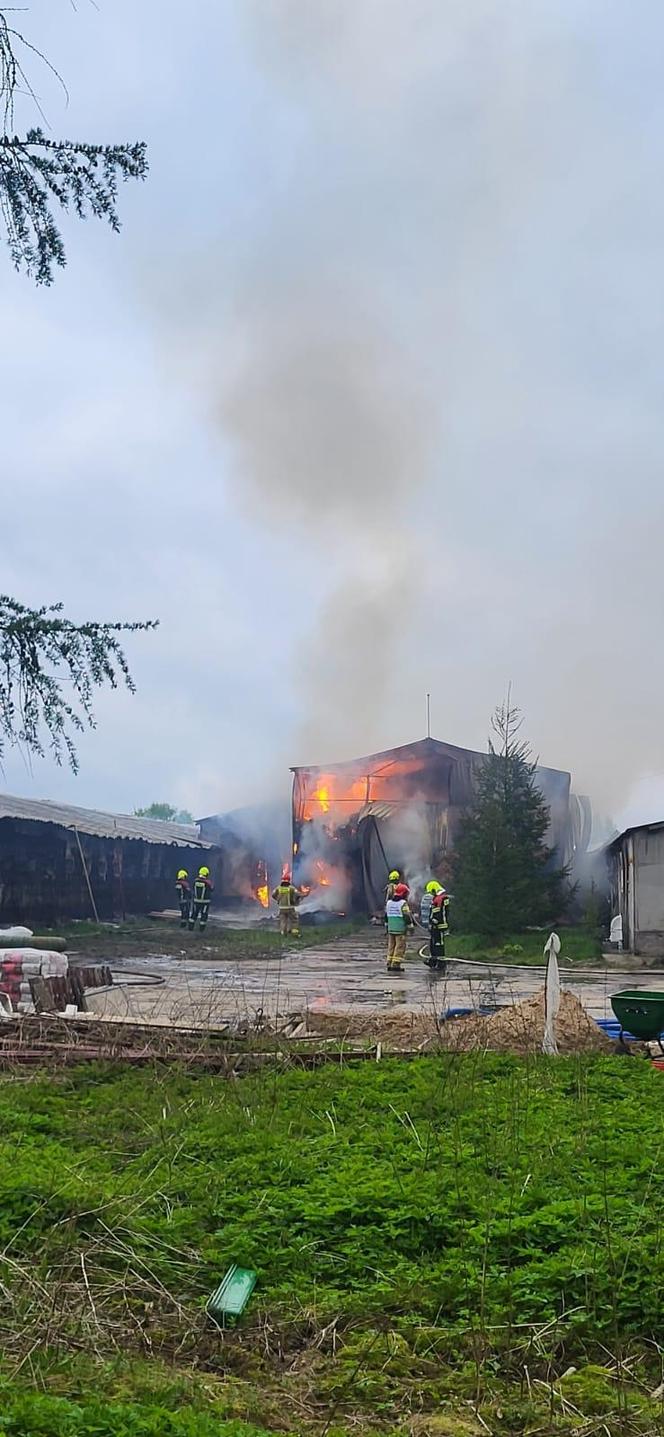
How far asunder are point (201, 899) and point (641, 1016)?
16.4 m

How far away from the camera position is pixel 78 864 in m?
28.5

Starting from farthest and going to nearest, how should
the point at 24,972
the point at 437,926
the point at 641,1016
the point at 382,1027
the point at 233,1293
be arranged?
the point at 437,926, the point at 24,972, the point at 382,1027, the point at 641,1016, the point at 233,1293

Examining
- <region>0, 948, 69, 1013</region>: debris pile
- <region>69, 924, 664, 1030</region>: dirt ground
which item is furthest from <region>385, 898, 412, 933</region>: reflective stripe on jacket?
<region>0, 948, 69, 1013</region>: debris pile

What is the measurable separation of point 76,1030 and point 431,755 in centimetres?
2499

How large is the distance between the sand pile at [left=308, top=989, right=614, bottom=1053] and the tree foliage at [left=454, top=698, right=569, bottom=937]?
490 inches

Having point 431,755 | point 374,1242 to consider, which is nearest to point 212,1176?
point 374,1242

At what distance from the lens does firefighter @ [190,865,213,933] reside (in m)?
24.5

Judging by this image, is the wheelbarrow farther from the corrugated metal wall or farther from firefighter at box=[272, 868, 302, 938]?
the corrugated metal wall

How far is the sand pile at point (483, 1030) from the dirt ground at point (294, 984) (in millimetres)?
98

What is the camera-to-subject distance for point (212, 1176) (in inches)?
211

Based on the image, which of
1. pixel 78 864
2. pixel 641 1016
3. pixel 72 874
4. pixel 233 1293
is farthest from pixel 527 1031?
pixel 78 864

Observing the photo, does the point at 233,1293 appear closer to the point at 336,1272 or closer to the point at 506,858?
the point at 336,1272

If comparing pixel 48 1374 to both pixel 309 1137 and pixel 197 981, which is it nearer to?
pixel 309 1137

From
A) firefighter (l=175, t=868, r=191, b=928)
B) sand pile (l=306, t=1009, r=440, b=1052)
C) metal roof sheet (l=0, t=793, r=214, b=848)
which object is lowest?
sand pile (l=306, t=1009, r=440, b=1052)
